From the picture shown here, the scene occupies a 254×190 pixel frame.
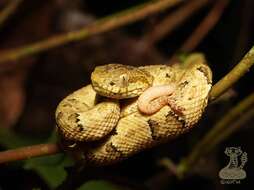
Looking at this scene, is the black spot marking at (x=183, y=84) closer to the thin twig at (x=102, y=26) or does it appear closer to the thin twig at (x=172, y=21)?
the thin twig at (x=102, y=26)

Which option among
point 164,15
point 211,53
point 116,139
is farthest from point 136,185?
point 164,15

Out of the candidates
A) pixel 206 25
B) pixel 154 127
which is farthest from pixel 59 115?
pixel 206 25

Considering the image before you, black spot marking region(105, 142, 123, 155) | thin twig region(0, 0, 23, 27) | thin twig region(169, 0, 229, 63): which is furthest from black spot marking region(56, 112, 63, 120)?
thin twig region(0, 0, 23, 27)

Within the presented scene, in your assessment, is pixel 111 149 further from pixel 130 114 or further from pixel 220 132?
pixel 220 132

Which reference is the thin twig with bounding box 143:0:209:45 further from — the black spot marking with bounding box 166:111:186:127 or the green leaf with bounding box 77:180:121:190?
the black spot marking with bounding box 166:111:186:127

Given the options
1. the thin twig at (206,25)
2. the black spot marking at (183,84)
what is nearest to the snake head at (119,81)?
the black spot marking at (183,84)

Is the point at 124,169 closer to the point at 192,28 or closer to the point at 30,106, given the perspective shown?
the point at 30,106
